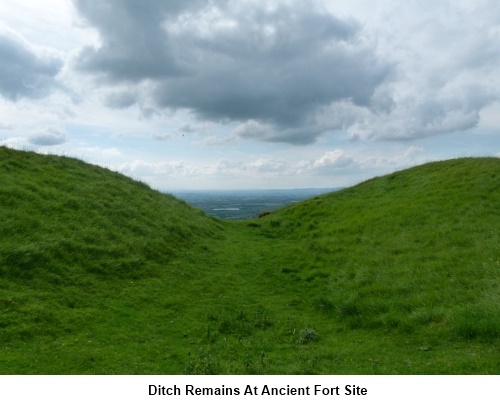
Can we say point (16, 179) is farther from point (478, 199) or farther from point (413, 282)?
point (478, 199)

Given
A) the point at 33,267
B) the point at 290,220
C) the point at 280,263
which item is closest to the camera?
the point at 33,267

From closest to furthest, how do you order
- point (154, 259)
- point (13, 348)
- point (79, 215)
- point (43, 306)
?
1. point (13, 348)
2. point (43, 306)
3. point (154, 259)
4. point (79, 215)

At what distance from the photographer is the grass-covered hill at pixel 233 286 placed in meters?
10.8

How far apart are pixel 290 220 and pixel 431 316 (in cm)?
2226

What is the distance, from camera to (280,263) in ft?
75.8

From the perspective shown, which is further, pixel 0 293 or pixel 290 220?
pixel 290 220

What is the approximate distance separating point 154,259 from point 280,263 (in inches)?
270

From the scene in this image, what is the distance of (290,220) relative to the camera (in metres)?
35.0

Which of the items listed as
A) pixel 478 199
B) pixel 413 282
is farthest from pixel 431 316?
pixel 478 199

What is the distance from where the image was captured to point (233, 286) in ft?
61.1

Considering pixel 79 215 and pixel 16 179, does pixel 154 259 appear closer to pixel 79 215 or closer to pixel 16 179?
pixel 79 215

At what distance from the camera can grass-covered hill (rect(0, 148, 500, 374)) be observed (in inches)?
425

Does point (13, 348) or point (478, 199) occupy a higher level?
point (478, 199)
